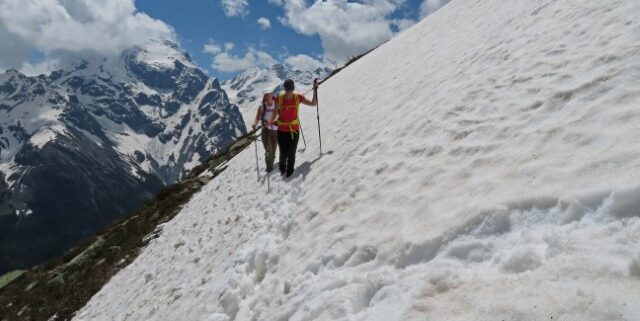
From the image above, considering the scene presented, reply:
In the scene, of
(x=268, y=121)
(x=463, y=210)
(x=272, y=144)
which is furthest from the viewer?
(x=272, y=144)

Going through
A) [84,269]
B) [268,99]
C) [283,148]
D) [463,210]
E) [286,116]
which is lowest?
[463,210]

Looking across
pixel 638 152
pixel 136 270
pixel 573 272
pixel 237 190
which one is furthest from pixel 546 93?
pixel 136 270

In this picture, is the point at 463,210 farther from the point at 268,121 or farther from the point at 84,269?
the point at 84,269

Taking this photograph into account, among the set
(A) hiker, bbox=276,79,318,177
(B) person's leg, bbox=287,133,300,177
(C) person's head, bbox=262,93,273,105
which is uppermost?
(C) person's head, bbox=262,93,273,105

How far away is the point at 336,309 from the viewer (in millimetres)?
5938

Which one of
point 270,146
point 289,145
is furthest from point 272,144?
point 289,145

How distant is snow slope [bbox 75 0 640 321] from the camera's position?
472cm

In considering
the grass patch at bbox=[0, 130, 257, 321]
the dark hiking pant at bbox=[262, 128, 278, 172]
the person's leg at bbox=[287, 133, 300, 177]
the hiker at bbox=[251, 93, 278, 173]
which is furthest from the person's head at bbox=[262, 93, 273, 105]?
the grass patch at bbox=[0, 130, 257, 321]

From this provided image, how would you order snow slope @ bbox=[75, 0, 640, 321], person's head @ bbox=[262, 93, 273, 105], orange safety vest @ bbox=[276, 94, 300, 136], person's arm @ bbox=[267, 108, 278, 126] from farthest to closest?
person's head @ bbox=[262, 93, 273, 105]
person's arm @ bbox=[267, 108, 278, 126]
orange safety vest @ bbox=[276, 94, 300, 136]
snow slope @ bbox=[75, 0, 640, 321]

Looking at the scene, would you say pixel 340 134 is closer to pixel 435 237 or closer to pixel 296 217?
pixel 296 217

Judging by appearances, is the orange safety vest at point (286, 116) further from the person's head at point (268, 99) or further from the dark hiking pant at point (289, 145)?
the person's head at point (268, 99)

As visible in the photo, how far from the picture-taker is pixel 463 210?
20.8 feet

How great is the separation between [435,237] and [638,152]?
2.60 metres

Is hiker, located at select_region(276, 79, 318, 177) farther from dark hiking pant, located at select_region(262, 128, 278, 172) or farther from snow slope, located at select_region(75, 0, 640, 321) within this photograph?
dark hiking pant, located at select_region(262, 128, 278, 172)
